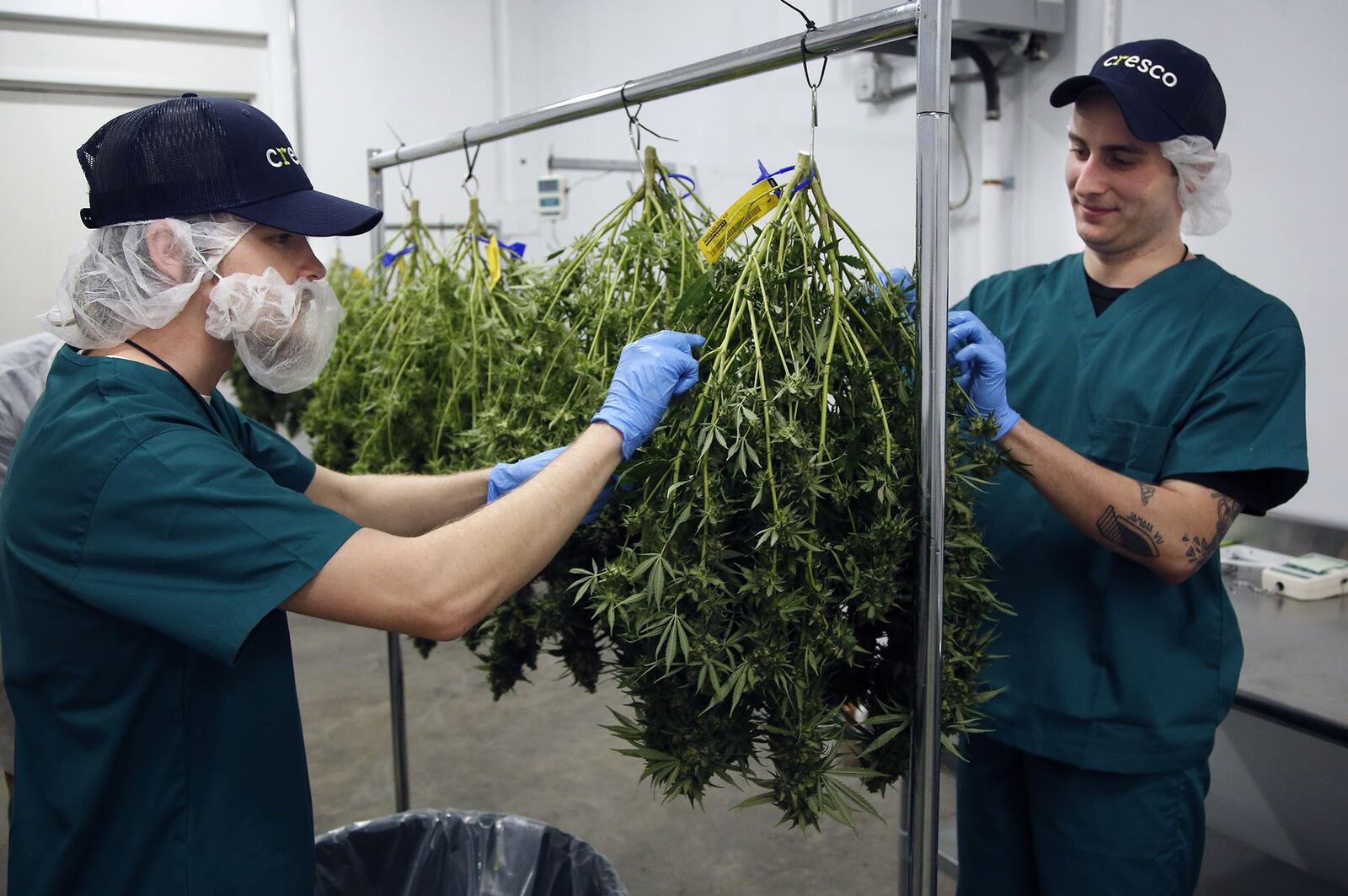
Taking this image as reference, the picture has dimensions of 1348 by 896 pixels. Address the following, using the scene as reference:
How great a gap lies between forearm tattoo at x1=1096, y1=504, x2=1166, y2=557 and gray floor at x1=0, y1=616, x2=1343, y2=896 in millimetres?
1212

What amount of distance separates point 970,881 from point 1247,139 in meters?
1.51

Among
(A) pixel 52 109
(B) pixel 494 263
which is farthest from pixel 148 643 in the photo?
(A) pixel 52 109

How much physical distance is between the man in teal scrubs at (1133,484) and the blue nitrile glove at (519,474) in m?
0.47

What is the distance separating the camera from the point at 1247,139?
6.62 ft

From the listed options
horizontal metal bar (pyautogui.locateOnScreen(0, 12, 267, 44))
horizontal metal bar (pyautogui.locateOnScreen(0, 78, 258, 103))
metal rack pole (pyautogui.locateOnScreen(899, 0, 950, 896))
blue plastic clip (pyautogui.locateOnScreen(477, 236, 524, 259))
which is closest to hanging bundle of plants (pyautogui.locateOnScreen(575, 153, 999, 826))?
metal rack pole (pyautogui.locateOnScreen(899, 0, 950, 896))

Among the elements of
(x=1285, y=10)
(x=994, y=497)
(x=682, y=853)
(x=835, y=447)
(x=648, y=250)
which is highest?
(x=1285, y=10)

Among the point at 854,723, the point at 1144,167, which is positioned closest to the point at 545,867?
the point at 854,723

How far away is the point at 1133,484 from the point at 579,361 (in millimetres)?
628

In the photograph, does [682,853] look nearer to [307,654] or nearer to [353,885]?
[353,885]

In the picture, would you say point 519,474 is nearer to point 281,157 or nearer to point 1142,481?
point 281,157

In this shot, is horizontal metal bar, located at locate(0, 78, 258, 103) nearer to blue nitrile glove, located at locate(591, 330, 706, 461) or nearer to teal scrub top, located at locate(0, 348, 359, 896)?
teal scrub top, located at locate(0, 348, 359, 896)

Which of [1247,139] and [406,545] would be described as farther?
[1247,139]

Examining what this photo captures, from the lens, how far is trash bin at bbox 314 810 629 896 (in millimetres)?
1536

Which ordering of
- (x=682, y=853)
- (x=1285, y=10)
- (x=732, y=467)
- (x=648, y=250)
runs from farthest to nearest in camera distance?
(x=682, y=853)
(x=1285, y=10)
(x=648, y=250)
(x=732, y=467)
